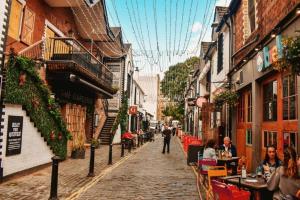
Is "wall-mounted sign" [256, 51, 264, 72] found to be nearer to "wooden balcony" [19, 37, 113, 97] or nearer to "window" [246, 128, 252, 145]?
"window" [246, 128, 252, 145]

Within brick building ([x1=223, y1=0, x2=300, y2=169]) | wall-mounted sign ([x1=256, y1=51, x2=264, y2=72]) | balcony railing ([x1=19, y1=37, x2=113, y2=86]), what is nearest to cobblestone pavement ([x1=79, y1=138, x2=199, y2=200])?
brick building ([x1=223, y1=0, x2=300, y2=169])

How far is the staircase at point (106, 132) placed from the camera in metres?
25.0

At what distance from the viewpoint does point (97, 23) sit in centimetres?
2075

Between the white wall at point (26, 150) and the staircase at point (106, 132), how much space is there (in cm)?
1201

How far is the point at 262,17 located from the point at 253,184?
6.46 meters

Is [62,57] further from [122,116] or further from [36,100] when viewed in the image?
[122,116]

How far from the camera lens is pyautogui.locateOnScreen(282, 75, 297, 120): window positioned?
7.90 meters

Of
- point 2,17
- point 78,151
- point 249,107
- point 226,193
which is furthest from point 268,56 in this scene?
point 78,151

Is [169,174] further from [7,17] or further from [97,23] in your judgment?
[97,23]

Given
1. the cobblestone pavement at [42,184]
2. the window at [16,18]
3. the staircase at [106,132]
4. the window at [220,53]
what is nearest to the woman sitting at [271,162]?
the cobblestone pavement at [42,184]

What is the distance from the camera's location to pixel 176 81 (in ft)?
185

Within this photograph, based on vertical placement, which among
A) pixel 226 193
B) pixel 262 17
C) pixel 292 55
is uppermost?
pixel 262 17

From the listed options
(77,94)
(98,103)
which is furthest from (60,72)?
(98,103)

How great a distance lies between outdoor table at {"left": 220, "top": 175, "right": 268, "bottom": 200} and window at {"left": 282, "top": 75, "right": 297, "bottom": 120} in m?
2.22
